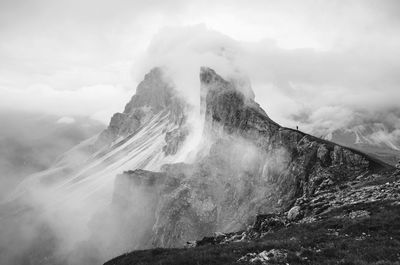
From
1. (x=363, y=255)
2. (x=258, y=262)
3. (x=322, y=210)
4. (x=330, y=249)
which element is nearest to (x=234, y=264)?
(x=258, y=262)

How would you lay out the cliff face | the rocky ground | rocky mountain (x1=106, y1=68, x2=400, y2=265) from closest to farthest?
1. the rocky ground
2. rocky mountain (x1=106, y1=68, x2=400, y2=265)
3. the cliff face

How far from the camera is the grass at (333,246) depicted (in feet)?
88.6

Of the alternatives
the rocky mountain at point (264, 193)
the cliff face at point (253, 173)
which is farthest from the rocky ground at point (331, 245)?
the cliff face at point (253, 173)

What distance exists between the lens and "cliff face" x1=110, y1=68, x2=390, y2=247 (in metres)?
106

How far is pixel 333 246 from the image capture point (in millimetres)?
30109

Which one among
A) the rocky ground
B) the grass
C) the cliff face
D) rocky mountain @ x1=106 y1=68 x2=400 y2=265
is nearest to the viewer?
the grass

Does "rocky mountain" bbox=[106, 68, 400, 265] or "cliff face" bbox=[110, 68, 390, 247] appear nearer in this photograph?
"rocky mountain" bbox=[106, 68, 400, 265]

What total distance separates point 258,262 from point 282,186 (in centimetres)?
11123

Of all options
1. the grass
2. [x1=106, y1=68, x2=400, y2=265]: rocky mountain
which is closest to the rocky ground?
the grass

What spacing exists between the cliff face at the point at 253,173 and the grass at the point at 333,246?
5051 cm

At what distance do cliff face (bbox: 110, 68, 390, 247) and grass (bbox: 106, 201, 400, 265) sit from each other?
1989 inches

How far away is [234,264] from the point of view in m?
29.8

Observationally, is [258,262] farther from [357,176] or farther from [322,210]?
[357,176]

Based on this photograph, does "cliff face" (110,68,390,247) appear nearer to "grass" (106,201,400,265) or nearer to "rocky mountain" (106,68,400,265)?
"rocky mountain" (106,68,400,265)
